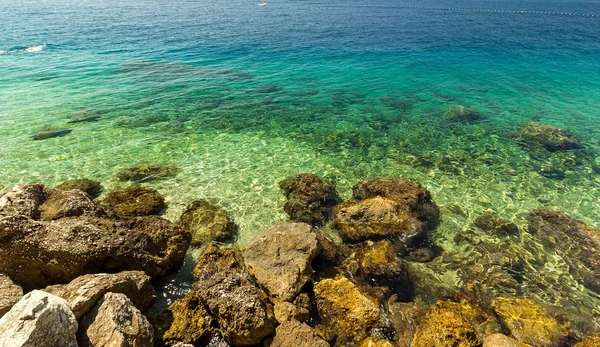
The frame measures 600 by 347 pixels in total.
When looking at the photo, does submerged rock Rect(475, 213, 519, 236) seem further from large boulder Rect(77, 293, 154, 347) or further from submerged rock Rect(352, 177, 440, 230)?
large boulder Rect(77, 293, 154, 347)

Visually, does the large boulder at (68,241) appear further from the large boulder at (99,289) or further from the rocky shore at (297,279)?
the large boulder at (99,289)

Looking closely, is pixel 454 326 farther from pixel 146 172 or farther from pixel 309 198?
pixel 146 172

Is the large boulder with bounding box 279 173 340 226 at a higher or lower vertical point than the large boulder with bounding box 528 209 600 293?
higher

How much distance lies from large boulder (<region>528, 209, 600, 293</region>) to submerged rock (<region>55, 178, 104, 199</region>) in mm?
18243

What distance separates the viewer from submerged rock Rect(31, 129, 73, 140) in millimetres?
18531

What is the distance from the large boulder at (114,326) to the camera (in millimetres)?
5938

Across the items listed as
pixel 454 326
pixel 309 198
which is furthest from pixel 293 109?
pixel 454 326

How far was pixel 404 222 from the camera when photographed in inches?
453

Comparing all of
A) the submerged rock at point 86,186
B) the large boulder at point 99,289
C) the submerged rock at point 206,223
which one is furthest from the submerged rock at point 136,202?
the large boulder at point 99,289

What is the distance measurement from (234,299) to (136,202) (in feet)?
23.5

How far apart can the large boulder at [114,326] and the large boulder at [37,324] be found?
1.64 feet

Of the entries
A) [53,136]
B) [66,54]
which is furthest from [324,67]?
[66,54]

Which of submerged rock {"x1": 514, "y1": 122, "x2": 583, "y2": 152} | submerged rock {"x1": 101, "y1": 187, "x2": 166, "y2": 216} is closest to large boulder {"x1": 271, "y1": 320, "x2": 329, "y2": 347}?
submerged rock {"x1": 101, "y1": 187, "x2": 166, "y2": 216}

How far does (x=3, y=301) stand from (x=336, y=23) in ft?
226
